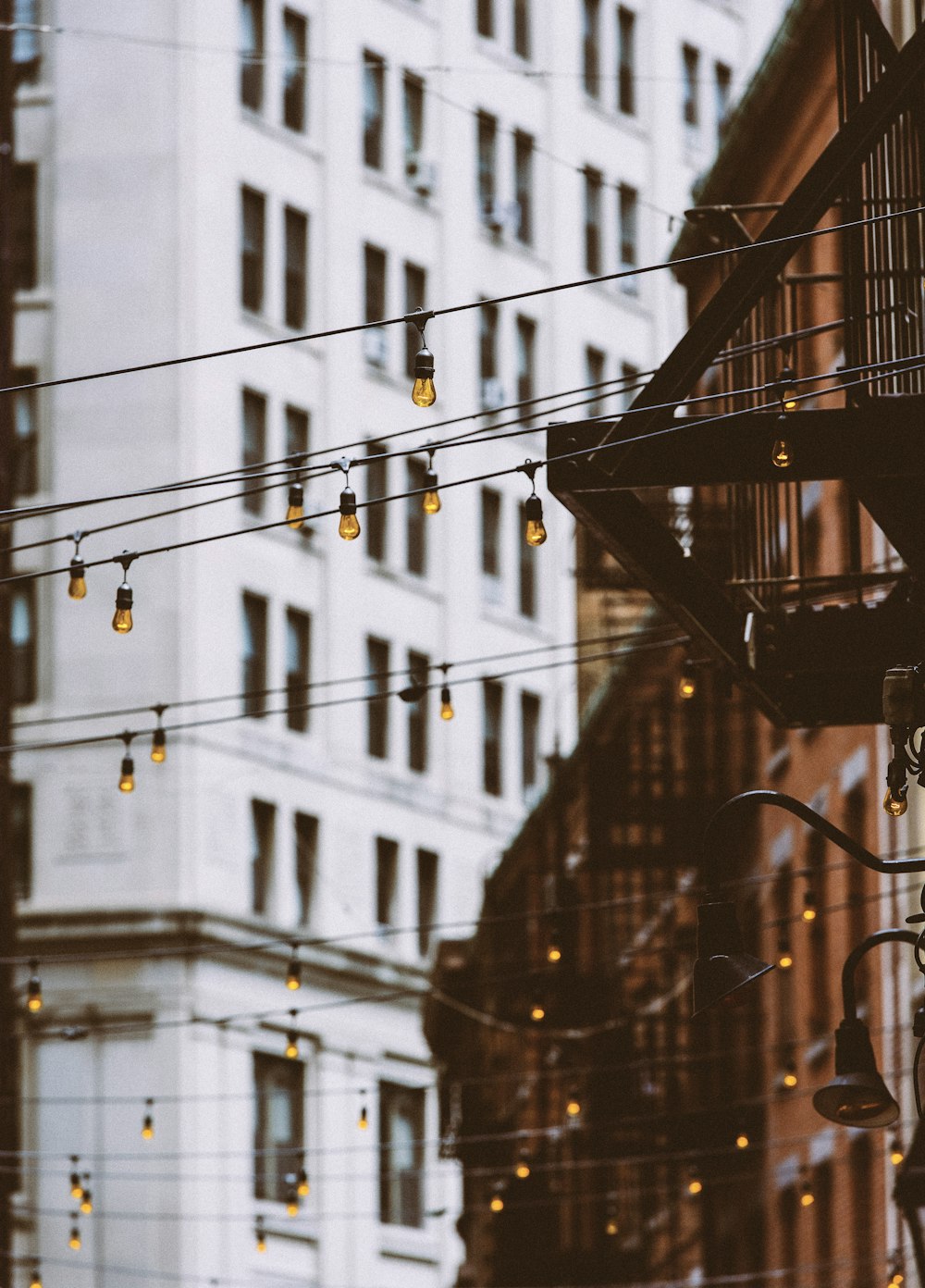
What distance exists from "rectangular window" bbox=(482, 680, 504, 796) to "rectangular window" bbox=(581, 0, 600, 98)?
13.6 m

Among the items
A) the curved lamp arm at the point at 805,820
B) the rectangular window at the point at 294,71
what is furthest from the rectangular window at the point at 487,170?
the curved lamp arm at the point at 805,820

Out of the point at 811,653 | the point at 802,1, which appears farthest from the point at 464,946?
the point at 811,653

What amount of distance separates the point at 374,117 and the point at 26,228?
792cm

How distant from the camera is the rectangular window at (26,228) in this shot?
68.1 meters

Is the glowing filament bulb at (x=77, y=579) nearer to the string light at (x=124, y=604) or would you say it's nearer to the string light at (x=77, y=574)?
the string light at (x=77, y=574)

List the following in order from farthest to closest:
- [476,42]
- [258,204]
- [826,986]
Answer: [476,42]
[258,204]
[826,986]

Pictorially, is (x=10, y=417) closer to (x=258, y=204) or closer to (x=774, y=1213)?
(x=774, y=1213)

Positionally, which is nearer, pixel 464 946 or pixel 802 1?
pixel 802 1

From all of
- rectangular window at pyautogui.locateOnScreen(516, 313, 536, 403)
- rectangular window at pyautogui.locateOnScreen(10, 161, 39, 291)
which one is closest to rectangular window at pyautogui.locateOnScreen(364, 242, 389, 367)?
rectangular window at pyautogui.locateOnScreen(516, 313, 536, 403)

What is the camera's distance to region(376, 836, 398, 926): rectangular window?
231 ft

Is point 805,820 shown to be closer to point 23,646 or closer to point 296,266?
point 23,646

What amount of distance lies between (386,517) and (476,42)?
1095cm

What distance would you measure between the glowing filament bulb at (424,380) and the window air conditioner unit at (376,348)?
55.7m

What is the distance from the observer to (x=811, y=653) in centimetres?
1869
